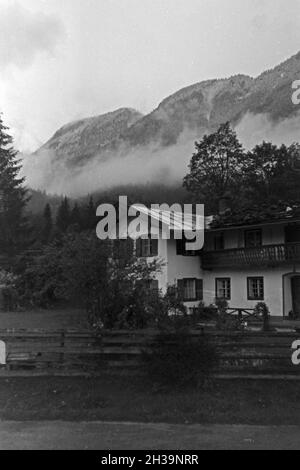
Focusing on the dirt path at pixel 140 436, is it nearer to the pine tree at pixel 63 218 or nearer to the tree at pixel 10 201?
the tree at pixel 10 201

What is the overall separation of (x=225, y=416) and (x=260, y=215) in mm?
23283

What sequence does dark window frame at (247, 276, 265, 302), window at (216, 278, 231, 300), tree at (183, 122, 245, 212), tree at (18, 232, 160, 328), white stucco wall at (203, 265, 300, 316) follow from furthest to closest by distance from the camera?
tree at (183, 122, 245, 212), window at (216, 278, 231, 300), dark window frame at (247, 276, 265, 302), white stucco wall at (203, 265, 300, 316), tree at (18, 232, 160, 328)

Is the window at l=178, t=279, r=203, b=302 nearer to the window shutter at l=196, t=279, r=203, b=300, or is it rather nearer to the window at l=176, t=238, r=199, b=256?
the window shutter at l=196, t=279, r=203, b=300

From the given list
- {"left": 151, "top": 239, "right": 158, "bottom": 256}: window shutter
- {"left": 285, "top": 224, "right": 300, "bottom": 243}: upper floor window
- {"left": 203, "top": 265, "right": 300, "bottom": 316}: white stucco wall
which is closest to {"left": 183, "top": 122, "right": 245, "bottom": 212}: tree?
{"left": 151, "top": 239, "right": 158, "bottom": 256}: window shutter

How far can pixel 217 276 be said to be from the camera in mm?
33406

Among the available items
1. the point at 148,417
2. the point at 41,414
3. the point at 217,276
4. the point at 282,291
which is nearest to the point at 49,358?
Result: the point at 41,414

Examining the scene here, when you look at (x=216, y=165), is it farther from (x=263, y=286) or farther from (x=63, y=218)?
(x=263, y=286)

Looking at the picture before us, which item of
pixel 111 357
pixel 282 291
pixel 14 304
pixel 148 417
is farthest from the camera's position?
pixel 14 304

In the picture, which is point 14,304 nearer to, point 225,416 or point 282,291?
point 282,291

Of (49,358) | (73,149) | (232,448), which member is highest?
(73,149)

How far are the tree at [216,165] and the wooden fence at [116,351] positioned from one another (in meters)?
46.7

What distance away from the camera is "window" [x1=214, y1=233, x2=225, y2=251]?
3353 centimetres

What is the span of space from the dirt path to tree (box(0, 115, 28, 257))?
151ft

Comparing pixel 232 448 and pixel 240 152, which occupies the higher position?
pixel 240 152
